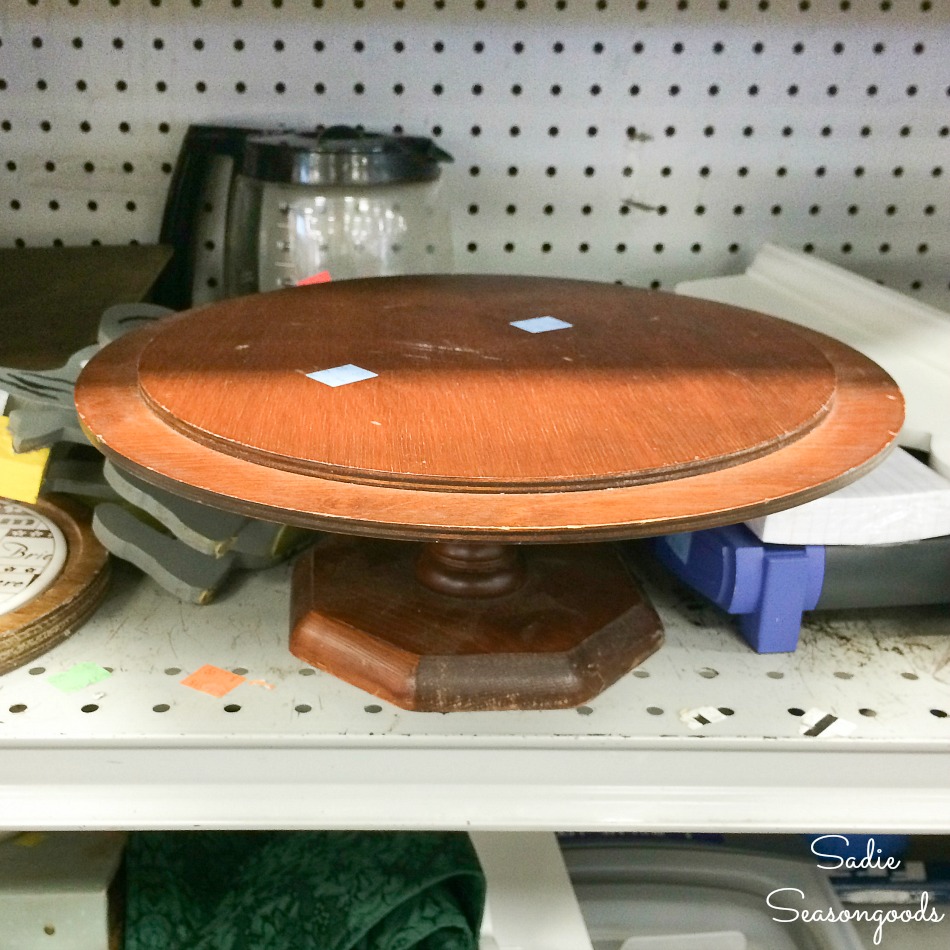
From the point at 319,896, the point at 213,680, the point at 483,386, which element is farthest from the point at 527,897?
the point at 483,386

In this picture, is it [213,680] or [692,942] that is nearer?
[213,680]

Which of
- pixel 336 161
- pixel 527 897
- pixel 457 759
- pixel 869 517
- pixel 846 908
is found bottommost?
Result: pixel 846 908

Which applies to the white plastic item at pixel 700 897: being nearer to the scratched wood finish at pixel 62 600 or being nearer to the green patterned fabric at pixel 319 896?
the green patterned fabric at pixel 319 896

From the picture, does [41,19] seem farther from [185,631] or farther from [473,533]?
[473,533]

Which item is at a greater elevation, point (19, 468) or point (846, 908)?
point (19, 468)

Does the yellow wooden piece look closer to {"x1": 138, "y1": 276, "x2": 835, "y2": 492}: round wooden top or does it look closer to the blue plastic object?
{"x1": 138, "y1": 276, "x2": 835, "y2": 492}: round wooden top

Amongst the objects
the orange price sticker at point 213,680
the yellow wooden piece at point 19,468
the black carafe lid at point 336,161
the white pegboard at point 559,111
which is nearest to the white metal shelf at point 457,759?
the orange price sticker at point 213,680

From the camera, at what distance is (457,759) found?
0.59 meters

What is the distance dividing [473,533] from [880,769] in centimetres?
33

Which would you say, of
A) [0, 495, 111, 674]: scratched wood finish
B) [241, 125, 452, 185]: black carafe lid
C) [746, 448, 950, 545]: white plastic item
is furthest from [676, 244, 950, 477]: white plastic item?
[0, 495, 111, 674]: scratched wood finish

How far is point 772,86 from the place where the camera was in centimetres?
104

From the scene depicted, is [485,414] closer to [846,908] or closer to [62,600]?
[62,600]

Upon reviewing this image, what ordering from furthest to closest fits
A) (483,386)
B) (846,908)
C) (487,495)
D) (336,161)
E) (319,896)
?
(846,908) < (336,161) < (319,896) < (483,386) < (487,495)

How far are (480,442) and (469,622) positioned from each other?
7.2 inches
